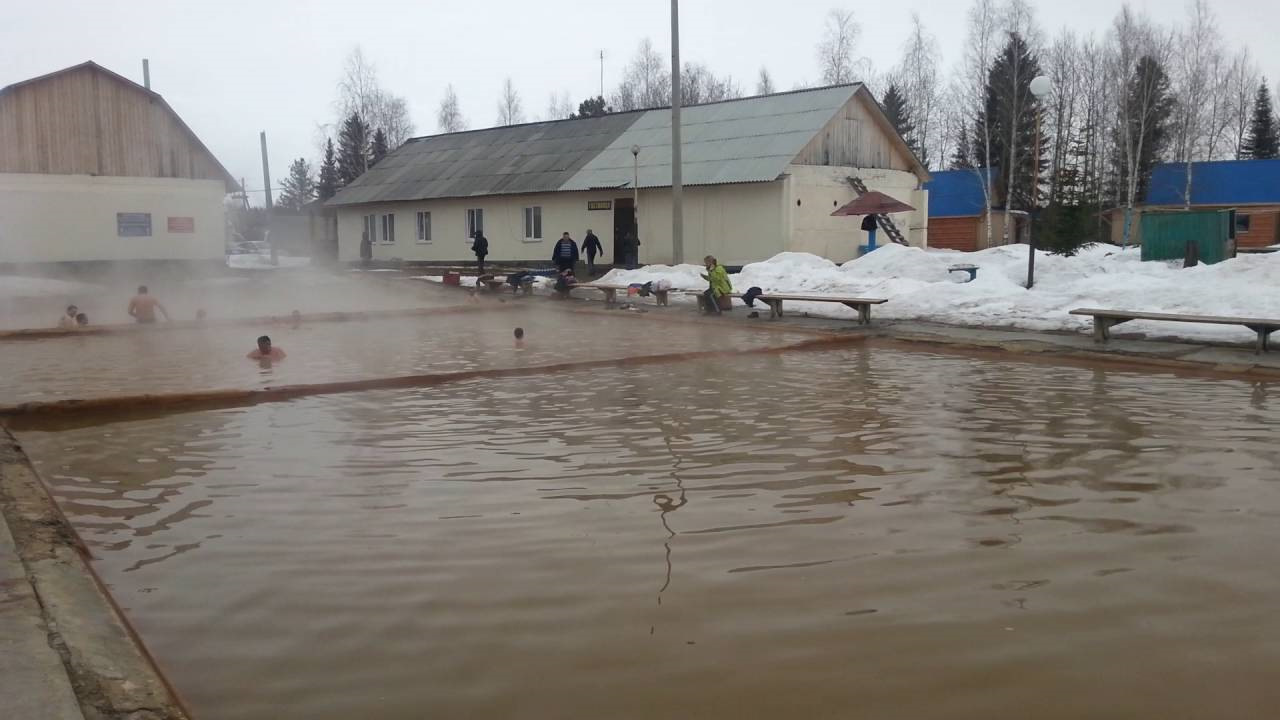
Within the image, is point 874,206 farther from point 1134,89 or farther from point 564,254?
point 1134,89

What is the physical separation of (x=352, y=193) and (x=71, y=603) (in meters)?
42.2

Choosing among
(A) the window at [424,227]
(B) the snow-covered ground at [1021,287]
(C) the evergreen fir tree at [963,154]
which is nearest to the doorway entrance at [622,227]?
(B) the snow-covered ground at [1021,287]

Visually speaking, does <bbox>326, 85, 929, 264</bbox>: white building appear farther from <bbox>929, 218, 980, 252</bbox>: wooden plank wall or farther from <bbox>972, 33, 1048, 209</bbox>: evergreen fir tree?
<bbox>972, 33, 1048, 209</bbox>: evergreen fir tree

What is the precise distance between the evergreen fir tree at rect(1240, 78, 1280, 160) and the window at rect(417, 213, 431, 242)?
46.6 m

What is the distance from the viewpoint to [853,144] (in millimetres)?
31906

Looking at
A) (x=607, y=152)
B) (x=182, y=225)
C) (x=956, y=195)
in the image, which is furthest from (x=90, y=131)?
(x=956, y=195)

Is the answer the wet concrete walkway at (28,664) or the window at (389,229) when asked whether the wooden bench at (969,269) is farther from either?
the window at (389,229)

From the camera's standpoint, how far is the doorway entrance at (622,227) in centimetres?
3359

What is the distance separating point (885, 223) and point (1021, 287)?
11.9 metres

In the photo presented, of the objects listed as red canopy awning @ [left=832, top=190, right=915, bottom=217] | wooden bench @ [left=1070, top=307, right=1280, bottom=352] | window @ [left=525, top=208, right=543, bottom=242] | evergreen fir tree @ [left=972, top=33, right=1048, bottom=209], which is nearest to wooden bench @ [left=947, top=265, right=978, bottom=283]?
red canopy awning @ [left=832, top=190, right=915, bottom=217]

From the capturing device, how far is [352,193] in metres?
44.2

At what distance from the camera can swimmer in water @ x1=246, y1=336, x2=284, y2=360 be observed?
546 inches

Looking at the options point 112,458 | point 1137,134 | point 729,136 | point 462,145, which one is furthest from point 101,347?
point 1137,134

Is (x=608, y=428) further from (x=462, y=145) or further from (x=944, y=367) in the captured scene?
(x=462, y=145)
